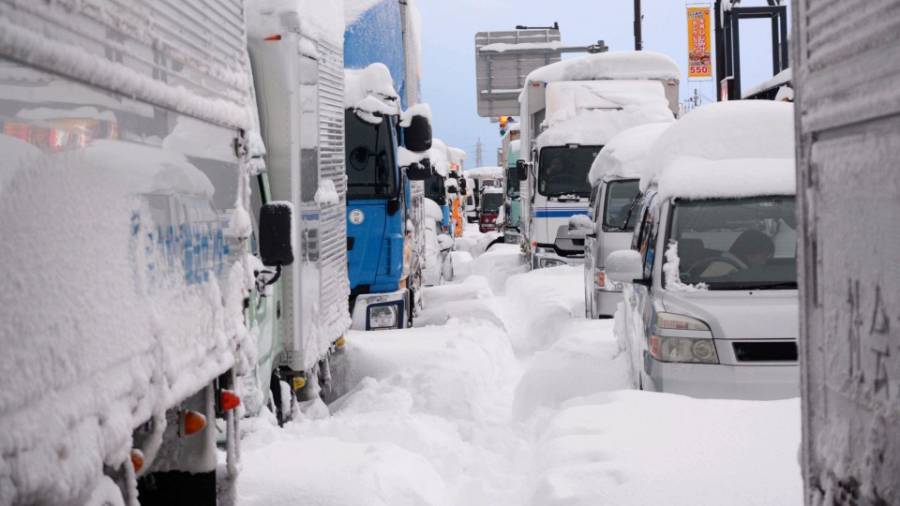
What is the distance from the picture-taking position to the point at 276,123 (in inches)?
282

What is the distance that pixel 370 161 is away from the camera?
450 inches

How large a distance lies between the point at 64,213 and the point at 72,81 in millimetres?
311

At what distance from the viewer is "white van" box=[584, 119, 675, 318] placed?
12987 millimetres

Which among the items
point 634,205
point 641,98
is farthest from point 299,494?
point 641,98

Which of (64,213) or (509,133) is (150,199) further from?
(509,133)

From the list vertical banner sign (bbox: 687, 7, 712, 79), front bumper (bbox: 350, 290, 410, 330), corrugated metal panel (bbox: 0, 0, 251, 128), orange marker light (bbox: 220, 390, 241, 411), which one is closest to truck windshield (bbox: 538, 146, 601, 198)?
front bumper (bbox: 350, 290, 410, 330)

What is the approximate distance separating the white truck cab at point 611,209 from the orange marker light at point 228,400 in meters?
8.78

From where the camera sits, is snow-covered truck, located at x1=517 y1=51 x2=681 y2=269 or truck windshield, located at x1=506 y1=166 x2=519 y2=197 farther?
truck windshield, located at x1=506 y1=166 x2=519 y2=197

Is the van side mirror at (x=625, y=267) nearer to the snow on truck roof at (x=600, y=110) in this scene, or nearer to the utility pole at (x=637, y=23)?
the snow on truck roof at (x=600, y=110)

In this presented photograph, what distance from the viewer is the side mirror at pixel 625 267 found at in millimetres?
7598

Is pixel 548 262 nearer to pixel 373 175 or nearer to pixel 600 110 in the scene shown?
pixel 600 110

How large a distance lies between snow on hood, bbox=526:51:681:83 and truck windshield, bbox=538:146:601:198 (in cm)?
158

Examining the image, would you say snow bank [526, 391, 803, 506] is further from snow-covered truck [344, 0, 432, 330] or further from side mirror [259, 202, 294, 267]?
snow-covered truck [344, 0, 432, 330]

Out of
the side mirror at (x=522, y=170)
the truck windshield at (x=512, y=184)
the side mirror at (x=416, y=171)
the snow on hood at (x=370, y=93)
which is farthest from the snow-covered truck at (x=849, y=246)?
the truck windshield at (x=512, y=184)
